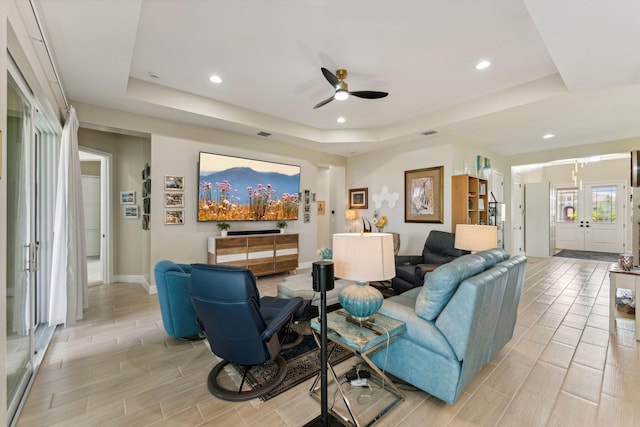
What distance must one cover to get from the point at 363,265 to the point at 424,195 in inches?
169

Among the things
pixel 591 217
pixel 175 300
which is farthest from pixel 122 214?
pixel 591 217

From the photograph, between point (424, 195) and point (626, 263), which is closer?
point (626, 263)

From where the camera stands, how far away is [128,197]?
4977 mm

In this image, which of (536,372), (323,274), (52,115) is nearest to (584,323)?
(536,372)

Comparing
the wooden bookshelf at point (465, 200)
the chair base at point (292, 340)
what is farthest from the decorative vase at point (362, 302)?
the wooden bookshelf at point (465, 200)

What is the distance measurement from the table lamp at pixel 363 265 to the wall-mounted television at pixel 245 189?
3.65 meters

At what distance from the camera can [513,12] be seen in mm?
2332

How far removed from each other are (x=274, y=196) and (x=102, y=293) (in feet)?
10.7

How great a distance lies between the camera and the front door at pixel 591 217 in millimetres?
8414

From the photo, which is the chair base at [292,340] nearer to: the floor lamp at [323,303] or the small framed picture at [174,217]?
the floor lamp at [323,303]

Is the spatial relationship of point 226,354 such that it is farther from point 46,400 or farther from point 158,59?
point 158,59

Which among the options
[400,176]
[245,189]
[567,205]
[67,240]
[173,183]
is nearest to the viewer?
[67,240]

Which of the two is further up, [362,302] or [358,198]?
[358,198]

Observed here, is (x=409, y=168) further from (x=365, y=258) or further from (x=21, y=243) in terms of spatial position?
(x=21, y=243)
